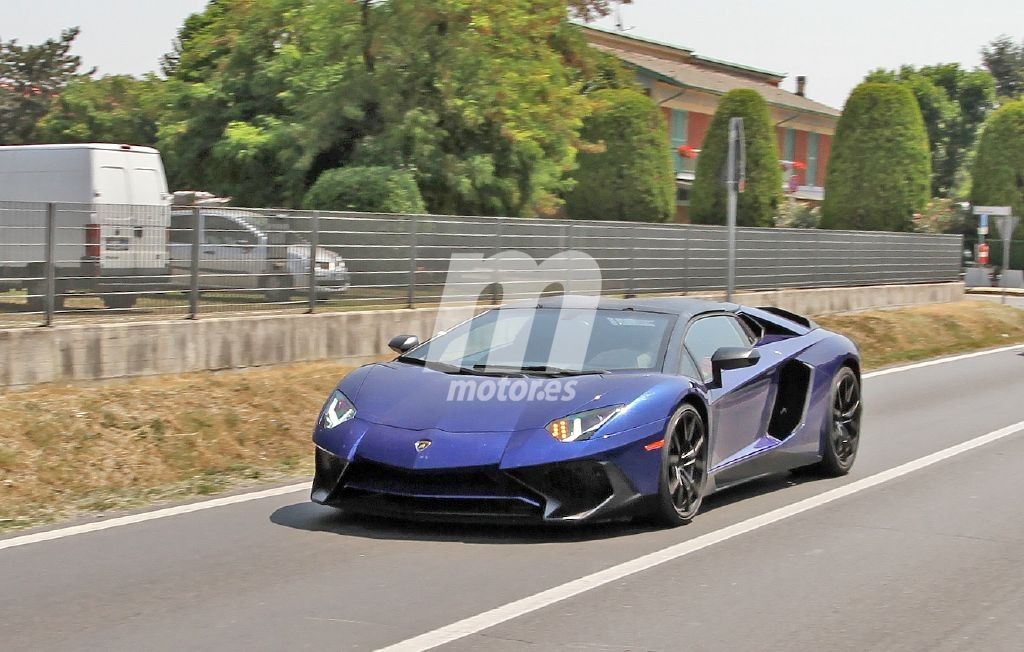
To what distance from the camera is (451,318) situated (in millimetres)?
16531

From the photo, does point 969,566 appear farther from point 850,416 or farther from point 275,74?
point 275,74

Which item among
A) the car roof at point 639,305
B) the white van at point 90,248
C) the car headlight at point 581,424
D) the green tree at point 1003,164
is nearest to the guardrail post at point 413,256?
the white van at point 90,248

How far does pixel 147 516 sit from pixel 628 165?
3287cm

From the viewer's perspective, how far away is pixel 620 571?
648 cm

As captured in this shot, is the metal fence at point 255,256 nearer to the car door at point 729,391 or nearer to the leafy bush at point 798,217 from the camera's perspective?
the car door at point 729,391

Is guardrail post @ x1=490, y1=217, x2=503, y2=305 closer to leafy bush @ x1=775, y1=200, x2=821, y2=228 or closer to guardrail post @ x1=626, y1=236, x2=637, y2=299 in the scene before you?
guardrail post @ x1=626, y1=236, x2=637, y2=299

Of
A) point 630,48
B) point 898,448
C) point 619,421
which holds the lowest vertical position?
point 898,448

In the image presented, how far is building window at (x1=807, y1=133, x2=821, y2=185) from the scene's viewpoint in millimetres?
68500

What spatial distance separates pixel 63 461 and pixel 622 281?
41.5 feet

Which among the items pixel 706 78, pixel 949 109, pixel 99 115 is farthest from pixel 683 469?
pixel 949 109

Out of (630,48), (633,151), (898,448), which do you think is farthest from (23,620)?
(630,48)

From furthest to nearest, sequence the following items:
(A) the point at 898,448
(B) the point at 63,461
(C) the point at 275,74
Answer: (C) the point at 275,74 < (A) the point at 898,448 < (B) the point at 63,461

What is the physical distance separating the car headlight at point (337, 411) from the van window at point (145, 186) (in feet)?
48.0

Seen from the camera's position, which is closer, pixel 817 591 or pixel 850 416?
pixel 817 591
